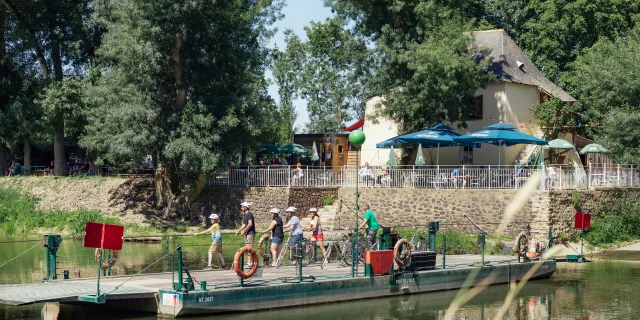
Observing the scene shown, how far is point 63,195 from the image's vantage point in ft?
132

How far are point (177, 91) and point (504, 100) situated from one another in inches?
628

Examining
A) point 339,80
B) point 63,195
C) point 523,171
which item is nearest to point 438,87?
A: point 523,171

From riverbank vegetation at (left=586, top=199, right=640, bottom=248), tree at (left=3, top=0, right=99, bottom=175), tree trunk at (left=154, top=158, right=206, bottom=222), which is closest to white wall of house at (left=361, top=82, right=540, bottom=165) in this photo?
riverbank vegetation at (left=586, top=199, right=640, bottom=248)

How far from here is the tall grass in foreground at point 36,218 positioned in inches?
1432

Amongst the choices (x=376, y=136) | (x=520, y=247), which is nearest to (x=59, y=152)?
(x=376, y=136)

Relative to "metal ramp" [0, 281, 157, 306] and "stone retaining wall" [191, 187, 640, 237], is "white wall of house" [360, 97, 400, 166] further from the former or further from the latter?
"metal ramp" [0, 281, 157, 306]

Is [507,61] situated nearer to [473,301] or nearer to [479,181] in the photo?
[479,181]

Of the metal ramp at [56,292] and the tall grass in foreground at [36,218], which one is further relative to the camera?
the tall grass in foreground at [36,218]

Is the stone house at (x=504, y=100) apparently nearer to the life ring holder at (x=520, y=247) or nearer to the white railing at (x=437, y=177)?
the white railing at (x=437, y=177)

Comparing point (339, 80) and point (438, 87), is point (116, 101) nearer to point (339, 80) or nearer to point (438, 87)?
point (438, 87)

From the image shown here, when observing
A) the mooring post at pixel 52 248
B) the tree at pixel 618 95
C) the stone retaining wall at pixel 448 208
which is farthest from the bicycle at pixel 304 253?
the tree at pixel 618 95

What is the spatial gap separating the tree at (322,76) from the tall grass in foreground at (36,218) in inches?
1033

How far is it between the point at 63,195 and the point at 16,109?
481cm

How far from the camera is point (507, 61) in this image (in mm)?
41469
